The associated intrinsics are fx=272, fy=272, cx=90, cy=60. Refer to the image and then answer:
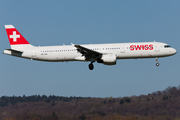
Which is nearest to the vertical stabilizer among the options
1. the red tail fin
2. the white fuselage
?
the red tail fin

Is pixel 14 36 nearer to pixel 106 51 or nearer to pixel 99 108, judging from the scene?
pixel 106 51

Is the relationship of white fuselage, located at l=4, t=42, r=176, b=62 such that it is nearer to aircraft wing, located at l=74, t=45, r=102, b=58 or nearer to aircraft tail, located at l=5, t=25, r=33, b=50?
aircraft wing, located at l=74, t=45, r=102, b=58

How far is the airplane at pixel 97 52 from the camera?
46344 millimetres

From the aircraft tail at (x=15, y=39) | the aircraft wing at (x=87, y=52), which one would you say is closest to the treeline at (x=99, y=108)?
the aircraft tail at (x=15, y=39)

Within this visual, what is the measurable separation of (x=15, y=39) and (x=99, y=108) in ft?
136

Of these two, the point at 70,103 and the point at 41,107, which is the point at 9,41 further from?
the point at 70,103

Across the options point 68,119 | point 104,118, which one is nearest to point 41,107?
point 68,119

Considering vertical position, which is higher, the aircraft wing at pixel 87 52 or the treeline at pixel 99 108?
the aircraft wing at pixel 87 52

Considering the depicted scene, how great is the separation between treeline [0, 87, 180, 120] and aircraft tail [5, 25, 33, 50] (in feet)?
61.7

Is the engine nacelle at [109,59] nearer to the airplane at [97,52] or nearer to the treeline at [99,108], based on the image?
the airplane at [97,52]

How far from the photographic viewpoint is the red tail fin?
2036 inches

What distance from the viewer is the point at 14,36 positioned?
5241 cm

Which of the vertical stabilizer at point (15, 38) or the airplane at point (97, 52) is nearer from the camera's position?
the airplane at point (97, 52)

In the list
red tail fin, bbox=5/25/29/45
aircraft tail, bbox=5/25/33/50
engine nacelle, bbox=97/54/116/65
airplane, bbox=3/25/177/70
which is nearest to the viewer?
engine nacelle, bbox=97/54/116/65
